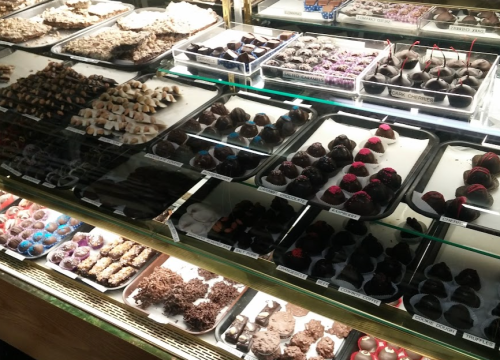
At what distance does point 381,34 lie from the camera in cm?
202

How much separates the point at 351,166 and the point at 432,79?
452 millimetres

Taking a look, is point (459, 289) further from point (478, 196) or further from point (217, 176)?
point (217, 176)

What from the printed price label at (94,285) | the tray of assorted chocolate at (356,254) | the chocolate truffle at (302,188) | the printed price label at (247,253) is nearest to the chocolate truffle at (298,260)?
the tray of assorted chocolate at (356,254)

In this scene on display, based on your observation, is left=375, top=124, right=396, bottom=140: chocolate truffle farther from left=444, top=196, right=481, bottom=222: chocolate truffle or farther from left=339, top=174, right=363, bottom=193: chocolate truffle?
left=444, top=196, right=481, bottom=222: chocolate truffle

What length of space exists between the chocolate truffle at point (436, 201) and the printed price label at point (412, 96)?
1.07 ft

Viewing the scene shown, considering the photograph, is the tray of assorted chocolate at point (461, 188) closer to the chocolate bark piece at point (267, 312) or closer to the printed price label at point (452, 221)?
the printed price label at point (452, 221)

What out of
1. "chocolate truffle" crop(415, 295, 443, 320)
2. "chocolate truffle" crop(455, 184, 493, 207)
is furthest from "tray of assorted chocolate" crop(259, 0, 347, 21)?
"chocolate truffle" crop(415, 295, 443, 320)

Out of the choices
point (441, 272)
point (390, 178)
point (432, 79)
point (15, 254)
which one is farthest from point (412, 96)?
point (15, 254)

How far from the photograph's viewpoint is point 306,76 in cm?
180

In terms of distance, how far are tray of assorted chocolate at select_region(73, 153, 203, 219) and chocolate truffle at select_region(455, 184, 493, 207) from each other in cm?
110

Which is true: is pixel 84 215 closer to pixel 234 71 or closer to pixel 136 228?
pixel 136 228

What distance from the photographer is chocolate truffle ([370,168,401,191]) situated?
183 cm

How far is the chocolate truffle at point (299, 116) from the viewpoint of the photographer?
2.23 m

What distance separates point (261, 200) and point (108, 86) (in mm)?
999
